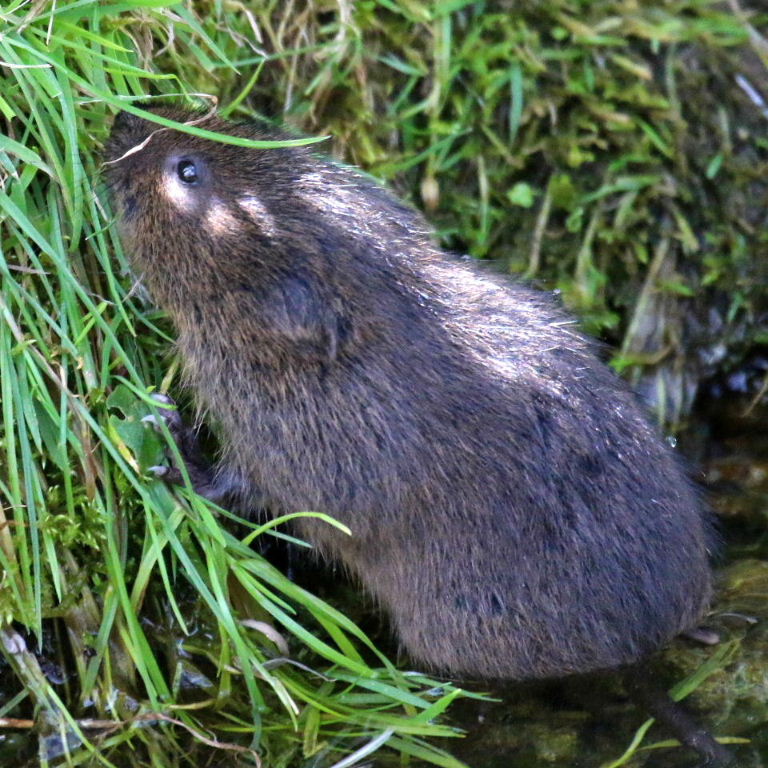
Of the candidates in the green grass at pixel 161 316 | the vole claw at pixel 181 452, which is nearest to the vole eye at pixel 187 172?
the green grass at pixel 161 316

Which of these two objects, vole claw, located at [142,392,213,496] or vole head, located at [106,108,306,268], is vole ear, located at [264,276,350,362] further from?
vole claw, located at [142,392,213,496]

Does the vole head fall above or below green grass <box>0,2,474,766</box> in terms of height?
above

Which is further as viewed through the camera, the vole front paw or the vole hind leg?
the vole hind leg

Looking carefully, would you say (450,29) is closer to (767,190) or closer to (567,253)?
(567,253)

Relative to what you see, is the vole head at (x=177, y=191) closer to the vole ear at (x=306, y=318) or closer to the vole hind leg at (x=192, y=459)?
the vole ear at (x=306, y=318)

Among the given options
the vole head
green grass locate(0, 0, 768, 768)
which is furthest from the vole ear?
green grass locate(0, 0, 768, 768)

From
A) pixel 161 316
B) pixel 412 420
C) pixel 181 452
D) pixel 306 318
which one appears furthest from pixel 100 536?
pixel 412 420

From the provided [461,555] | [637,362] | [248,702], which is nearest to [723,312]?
[637,362]

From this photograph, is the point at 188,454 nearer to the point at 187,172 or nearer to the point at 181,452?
the point at 181,452
